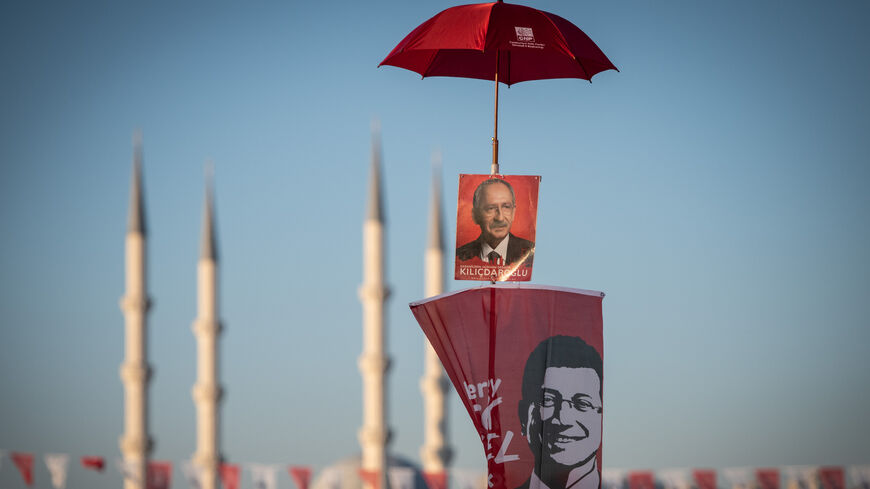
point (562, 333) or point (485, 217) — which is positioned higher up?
point (485, 217)

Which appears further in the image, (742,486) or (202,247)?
(202,247)

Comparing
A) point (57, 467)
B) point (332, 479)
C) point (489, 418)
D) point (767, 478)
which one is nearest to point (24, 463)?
point (57, 467)

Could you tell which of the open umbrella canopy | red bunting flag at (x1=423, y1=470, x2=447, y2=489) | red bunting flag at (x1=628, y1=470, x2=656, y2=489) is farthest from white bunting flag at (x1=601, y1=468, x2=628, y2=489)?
the open umbrella canopy

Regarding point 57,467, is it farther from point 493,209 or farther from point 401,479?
point 493,209

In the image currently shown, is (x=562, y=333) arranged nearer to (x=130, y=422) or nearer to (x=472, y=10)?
(x=472, y=10)

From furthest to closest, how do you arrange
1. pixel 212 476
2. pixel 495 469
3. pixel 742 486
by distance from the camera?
pixel 212 476
pixel 742 486
pixel 495 469

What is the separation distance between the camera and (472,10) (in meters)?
5.31

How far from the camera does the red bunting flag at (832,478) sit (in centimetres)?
1900

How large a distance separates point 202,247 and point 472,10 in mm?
27921

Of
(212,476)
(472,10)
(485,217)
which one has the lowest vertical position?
(212,476)

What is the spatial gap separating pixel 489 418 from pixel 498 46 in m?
1.64

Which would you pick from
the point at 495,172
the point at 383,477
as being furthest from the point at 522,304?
the point at 383,477

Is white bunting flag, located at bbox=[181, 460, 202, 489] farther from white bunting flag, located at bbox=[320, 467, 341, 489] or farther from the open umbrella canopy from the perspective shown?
the open umbrella canopy

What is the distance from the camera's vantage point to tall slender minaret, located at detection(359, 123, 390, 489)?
101 ft
